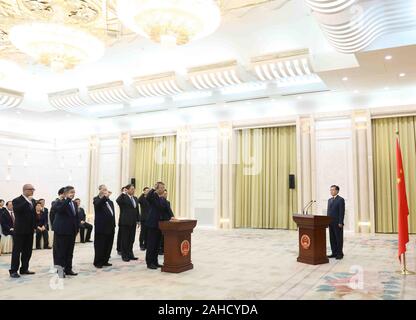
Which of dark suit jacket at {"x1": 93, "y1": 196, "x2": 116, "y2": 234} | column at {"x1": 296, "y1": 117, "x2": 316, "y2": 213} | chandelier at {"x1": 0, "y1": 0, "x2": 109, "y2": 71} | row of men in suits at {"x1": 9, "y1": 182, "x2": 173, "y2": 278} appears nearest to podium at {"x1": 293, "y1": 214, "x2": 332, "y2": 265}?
row of men in suits at {"x1": 9, "y1": 182, "x2": 173, "y2": 278}

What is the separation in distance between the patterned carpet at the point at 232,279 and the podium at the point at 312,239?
196 millimetres

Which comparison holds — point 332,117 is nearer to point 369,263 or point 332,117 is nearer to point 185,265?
point 369,263

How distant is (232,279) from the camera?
5.07 meters

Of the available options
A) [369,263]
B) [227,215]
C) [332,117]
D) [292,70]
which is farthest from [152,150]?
[369,263]

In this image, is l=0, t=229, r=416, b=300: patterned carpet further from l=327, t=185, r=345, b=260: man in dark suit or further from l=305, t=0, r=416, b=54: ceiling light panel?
l=305, t=0, r=416, b=54: ceiling light panel

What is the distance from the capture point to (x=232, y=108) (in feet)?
38.7

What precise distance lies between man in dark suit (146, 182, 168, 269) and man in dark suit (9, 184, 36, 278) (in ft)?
5.45

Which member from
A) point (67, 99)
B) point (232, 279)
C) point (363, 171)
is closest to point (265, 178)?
point (363, 171)

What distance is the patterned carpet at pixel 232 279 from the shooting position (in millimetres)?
4277

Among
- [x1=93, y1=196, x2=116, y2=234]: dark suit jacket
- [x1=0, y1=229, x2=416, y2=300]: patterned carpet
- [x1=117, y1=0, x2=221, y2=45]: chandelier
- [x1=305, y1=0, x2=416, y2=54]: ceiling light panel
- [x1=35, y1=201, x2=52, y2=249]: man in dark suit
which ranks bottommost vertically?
[x1=0, y1=229, x2=416, y2=300]: patterned carpet

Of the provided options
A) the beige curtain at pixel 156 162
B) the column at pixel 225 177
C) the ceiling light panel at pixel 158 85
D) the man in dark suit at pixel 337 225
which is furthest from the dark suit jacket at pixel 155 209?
the beige curtain at pixel 156 162

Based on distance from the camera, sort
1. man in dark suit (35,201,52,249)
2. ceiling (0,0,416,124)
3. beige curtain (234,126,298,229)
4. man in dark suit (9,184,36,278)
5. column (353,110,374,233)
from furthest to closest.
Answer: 1. beige curtain (234,126,298,229)
2. column (353,110,374,233)
3. man in dark suit (35,201,52,249)
4. ceiling (0,0,416,124)
5. man in dark suit (9,184,36,278)

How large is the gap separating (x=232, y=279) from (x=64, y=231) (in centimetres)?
242

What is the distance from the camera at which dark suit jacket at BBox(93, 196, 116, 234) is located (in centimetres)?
603
